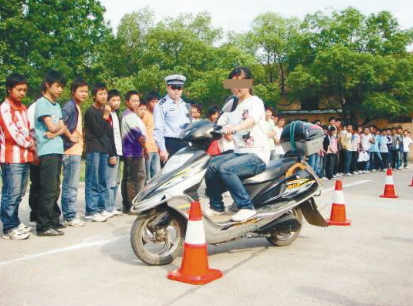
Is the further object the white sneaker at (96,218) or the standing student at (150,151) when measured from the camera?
the standing student at (150,151)

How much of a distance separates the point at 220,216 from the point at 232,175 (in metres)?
0.46

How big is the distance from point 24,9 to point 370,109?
24388 mm

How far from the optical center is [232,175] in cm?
503

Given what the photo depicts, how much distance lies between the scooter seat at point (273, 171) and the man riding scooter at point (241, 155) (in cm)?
8

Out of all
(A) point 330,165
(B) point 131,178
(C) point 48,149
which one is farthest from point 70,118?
(A) point 330,165

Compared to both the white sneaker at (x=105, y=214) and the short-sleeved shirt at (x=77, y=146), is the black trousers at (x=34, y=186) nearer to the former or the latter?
the short-sleeved shirt at (x=77, y=146)

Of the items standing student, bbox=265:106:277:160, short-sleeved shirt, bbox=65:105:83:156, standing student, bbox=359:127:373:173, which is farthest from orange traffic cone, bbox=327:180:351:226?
standing student, bbox=359:127:373:173

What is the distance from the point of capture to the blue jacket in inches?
269

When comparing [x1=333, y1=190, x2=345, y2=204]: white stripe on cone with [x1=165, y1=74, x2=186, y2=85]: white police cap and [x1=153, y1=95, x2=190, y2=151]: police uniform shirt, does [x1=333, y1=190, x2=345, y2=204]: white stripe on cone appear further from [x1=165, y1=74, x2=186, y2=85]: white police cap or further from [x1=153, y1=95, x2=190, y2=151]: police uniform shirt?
[x1=165, y1=74, x2=186, y2=85]: white police cap

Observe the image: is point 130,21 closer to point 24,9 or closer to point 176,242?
point 24,9

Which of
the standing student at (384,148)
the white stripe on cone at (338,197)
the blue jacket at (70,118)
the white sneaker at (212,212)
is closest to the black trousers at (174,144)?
the blue jacket at (70,118)

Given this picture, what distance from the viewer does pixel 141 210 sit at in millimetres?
4551

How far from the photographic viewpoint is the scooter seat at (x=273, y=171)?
5.30 metres

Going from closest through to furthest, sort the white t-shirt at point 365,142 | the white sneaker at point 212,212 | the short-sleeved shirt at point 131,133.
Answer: the white sneaker at point 212,212, the short-sleeved shirt at point 131,133, the white t-shirt at point 365,142
